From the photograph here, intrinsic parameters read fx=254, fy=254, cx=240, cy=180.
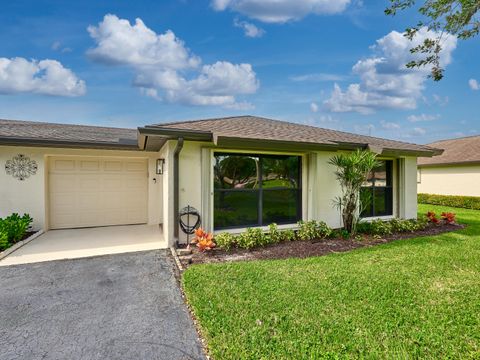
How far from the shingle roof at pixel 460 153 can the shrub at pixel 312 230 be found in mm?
13056

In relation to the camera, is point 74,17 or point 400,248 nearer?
point 400,248

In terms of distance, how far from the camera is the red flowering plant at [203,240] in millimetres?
5863

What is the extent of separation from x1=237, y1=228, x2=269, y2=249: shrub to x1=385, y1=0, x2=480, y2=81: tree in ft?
17.1

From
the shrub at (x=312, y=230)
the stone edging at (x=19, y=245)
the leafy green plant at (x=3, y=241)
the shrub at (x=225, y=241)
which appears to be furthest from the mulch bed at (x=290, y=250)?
the leafy green plant at (x=3, y=241)

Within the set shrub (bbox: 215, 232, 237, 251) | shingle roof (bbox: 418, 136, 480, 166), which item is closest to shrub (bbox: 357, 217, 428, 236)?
shrub (bbox: 215, 232, 237, 251)

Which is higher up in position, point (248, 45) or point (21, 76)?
point (248, 45)

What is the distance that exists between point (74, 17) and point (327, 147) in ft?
32.5

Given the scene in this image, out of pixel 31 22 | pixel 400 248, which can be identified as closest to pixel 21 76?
pixel 31 22

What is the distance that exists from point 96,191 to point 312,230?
24.0 feet

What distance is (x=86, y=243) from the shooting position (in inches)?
265

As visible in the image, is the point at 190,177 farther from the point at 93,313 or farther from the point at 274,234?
the point at 93,313

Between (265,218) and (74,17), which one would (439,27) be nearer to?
(265,218)

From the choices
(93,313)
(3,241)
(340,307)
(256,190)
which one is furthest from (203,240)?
(3,241)

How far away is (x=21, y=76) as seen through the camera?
40.2 ft
